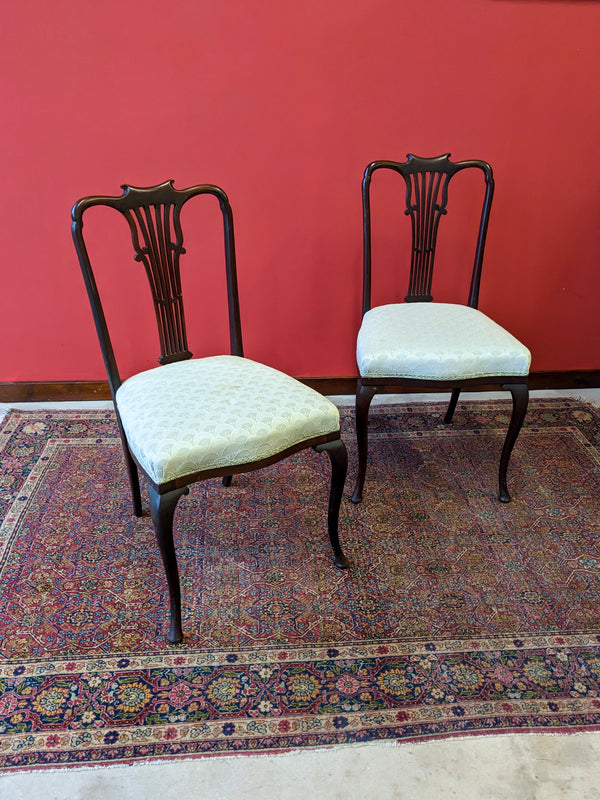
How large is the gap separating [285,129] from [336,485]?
1387 millimetres

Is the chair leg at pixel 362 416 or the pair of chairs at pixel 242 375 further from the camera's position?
the chair leg at pixel 362 416

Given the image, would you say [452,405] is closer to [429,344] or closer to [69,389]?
[429,344]

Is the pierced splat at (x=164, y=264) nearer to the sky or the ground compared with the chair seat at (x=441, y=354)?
nearer to the sky

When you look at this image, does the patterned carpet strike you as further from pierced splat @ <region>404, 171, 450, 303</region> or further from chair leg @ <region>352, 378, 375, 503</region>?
pierced splat @ <region>404, 171, 450, 303</region>

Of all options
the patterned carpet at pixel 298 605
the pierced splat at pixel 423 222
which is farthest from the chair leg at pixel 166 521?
→ the pierced splat at pixel 423 222

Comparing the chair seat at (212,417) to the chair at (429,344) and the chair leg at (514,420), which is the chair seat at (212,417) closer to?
the chair at (429,344)

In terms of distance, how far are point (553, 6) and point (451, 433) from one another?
1589 mm

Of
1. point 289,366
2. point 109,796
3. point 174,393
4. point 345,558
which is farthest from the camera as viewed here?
point 289,366

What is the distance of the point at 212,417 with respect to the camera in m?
1.39

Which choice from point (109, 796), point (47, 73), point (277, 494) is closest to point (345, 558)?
point (277, 494)

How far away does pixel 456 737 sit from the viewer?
1.27m

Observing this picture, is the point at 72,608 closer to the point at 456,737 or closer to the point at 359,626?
the point at 359,626

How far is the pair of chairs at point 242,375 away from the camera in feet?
4.42

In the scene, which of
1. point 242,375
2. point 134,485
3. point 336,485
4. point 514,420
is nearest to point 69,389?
point 134,485
